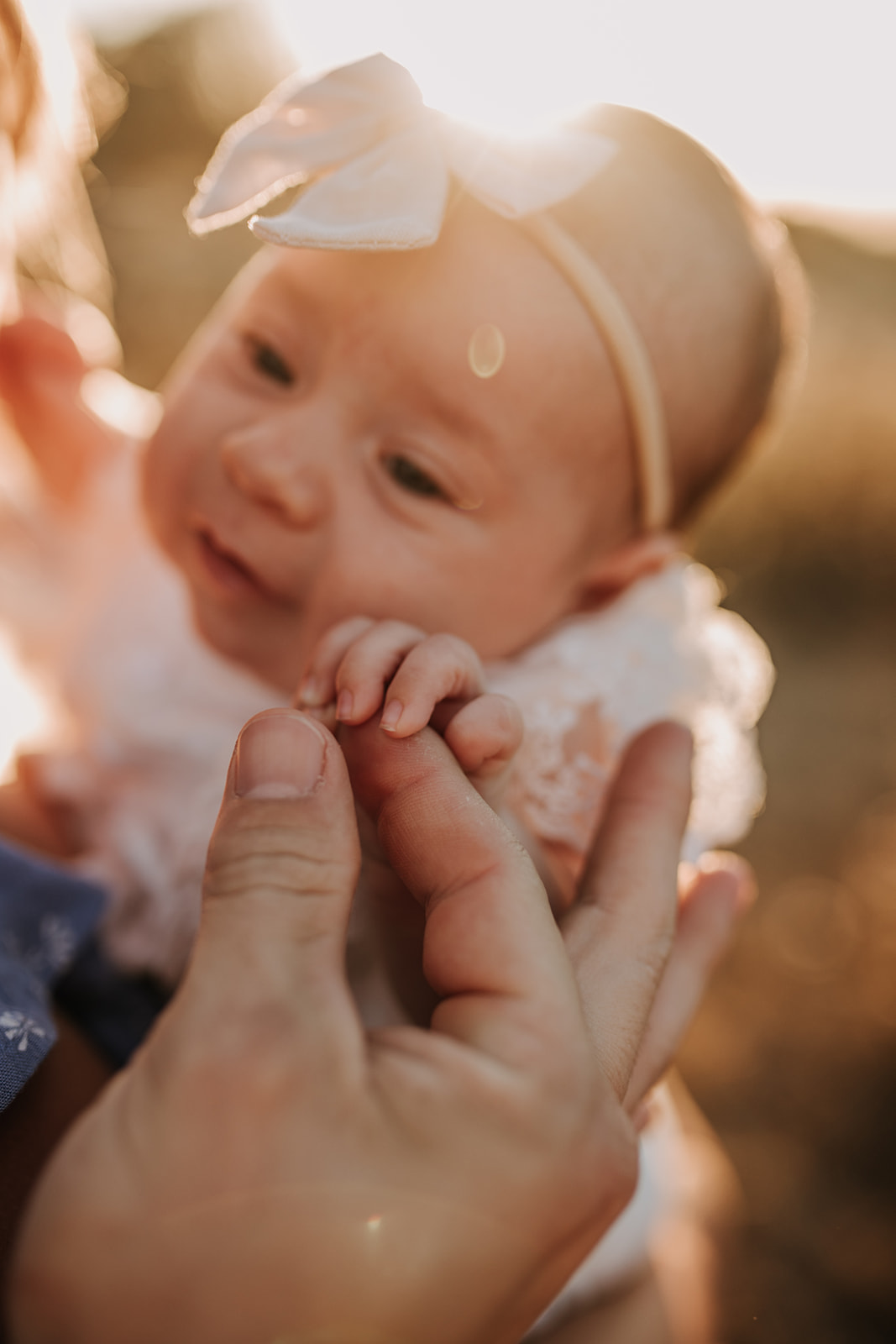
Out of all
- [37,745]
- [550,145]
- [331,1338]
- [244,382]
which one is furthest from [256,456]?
[331,1338]

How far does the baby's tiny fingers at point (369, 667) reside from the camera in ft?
2.34

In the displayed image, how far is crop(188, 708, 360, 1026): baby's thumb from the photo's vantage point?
48 cm

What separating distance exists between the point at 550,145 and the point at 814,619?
277 centimetres

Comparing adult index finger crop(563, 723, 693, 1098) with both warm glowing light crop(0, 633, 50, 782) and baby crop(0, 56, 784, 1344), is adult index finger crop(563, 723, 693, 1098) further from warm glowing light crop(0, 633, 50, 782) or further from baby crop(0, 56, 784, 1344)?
warm glowing light crop(0, 633, 50, 782)

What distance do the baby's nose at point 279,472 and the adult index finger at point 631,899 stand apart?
0.45m

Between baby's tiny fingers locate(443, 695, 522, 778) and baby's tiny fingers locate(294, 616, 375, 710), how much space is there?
12 centimetres

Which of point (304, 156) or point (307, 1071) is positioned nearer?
point (307, 1071)

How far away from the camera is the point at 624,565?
130 cm

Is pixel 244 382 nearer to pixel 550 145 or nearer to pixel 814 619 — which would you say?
pixel 550 145

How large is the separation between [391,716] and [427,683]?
53 mm

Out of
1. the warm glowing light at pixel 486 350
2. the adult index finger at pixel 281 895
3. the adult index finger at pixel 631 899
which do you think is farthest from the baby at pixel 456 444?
the adult index finger at pixel 281 895

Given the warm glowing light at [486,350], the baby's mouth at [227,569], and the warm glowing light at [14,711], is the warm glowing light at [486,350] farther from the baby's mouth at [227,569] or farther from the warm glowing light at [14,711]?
the warm glowing light at [14,711]

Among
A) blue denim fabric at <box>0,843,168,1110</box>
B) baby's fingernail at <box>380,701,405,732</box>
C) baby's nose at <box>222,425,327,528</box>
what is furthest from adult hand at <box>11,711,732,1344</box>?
baby's nose at <box>222,425,327,528</box>

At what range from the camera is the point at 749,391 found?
1265 mm
